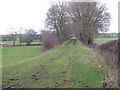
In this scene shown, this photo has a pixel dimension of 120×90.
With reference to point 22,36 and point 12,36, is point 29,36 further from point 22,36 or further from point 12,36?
point 12,36

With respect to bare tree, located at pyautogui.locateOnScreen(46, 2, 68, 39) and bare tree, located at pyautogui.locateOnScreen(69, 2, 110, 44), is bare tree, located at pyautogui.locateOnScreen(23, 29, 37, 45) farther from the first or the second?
bare tree, located at pyautogui.locateOnScreen(69, 2, 110, 44)

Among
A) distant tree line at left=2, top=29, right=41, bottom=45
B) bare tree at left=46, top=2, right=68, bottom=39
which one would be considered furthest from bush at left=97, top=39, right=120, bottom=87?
distant tree line at left=2, top=29, right=41, bottom=45

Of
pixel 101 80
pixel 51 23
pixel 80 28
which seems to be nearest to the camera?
pixel 101 80

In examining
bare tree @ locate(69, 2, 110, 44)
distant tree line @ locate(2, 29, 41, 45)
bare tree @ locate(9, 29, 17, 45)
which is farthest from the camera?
bare tree @ locate(9, 29, 17, 45)

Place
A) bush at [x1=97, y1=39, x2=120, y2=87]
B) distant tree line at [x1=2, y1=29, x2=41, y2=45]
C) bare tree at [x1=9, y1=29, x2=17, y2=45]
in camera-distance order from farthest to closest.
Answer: bare tree at [x1=9, y1=29, x2=17, y2=45] → distant tree line at [x1=2, y1=29, x2=41, y2=45] → bush at [x1=97, y1=39, x2=120, y2=87]

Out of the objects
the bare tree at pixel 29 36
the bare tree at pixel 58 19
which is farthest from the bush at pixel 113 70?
the bare tree at pixel 29 36

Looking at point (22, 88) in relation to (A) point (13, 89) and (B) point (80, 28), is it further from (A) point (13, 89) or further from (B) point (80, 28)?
(B) point (80, 28)

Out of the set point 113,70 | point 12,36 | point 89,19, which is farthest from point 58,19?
point 12,36

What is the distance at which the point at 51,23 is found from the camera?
29.4 metres

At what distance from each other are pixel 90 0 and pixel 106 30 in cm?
713

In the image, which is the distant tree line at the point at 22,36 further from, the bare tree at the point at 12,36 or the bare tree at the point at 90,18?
the bare tree at the point at 90,18

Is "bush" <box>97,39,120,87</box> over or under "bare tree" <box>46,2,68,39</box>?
under

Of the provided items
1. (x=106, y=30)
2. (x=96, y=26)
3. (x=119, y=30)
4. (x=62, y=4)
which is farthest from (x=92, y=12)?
(x=119, y=30)

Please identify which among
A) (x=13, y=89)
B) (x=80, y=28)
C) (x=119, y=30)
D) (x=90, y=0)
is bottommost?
(x=13, y=89)
